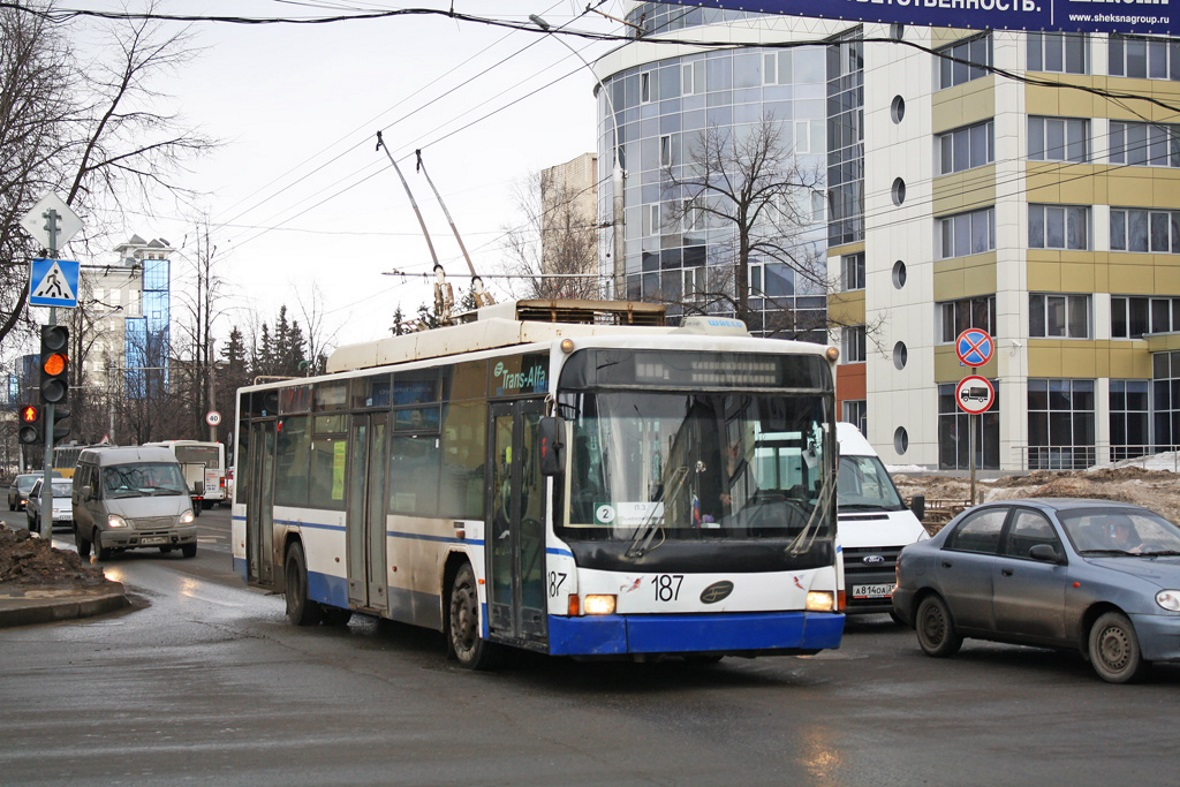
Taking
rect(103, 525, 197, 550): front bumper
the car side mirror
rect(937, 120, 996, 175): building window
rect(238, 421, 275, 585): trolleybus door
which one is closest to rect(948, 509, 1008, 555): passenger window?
the car side mirror

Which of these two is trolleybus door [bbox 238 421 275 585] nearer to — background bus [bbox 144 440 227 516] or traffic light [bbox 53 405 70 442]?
traffic light [bbox 53 405 70 442]

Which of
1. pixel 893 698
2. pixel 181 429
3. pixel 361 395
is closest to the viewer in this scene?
pixel 893 698

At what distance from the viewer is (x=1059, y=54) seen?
47719 millimetres

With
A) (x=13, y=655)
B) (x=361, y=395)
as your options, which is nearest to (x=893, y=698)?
(x=361, y=395)

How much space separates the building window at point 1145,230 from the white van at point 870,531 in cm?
3578

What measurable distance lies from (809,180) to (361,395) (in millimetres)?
46849

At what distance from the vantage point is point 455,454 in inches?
507

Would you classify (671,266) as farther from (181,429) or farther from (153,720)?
(153,720)

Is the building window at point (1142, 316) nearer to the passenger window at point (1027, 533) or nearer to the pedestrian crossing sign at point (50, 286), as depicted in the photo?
the pedestrian crossing sign at point (50, 286)

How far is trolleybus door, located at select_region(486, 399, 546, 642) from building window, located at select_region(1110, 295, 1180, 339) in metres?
42.0

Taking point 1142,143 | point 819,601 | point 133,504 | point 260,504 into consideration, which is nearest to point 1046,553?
point 819,601

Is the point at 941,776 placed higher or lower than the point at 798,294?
lower

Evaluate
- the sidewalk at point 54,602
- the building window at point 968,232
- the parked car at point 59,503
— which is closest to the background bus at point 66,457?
the parked car at point 59,503

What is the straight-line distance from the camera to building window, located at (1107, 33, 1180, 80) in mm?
47938
